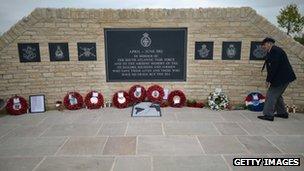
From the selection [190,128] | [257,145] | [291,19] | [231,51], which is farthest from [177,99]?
[291,19]

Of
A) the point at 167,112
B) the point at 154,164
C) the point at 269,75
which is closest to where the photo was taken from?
the point at 154,164

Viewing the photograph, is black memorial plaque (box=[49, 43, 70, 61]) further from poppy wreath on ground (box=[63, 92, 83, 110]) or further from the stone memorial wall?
poppy wreath on ground (box=[63, 92, 83, 110])

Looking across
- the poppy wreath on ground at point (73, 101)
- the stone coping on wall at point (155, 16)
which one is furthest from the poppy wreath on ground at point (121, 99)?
the stone coping on wall at point (155, 16)

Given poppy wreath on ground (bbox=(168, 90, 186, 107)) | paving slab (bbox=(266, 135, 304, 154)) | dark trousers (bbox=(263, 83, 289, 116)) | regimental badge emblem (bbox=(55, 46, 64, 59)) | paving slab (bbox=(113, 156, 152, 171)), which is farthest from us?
poppy wreath on ground (bbox=(168, 90, 186, 107))

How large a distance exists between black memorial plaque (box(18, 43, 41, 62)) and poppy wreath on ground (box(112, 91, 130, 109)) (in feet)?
7.48

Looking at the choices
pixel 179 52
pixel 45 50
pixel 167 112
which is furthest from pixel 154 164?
pixel 45 50

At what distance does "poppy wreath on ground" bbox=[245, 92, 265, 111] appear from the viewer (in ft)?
22.4

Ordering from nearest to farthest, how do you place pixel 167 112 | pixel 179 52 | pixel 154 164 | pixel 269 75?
pixel 154 164 → pixel 269 75 → pixel 167 112 → pixel 179 52

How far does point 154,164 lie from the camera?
12.7ft

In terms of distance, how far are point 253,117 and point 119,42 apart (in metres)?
3.92

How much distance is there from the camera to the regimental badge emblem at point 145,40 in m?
7.03

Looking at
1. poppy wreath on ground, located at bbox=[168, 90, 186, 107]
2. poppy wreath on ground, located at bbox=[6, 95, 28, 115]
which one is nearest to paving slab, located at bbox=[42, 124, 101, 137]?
poppy wreath on ground, located at bbox=[6, 95, 28, 115]

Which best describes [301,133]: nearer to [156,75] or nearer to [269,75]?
[269,75]

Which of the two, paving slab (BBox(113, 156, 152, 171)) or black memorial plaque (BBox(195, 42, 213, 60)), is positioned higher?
black memorial plaque (BBox(195, 42, 213, 60))
